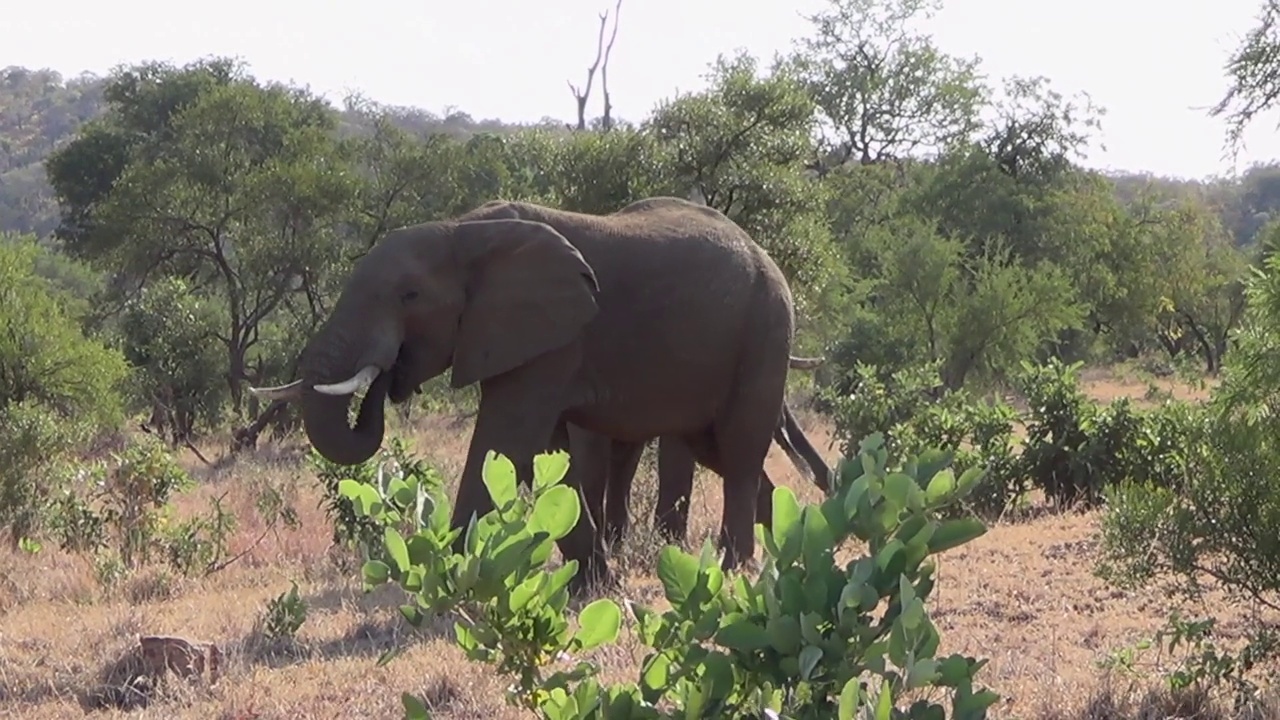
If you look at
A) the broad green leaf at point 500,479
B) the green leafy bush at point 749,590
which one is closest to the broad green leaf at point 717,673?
the green leafy bush at point 749,590

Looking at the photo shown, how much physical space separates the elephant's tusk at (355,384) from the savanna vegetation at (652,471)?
3.40ft

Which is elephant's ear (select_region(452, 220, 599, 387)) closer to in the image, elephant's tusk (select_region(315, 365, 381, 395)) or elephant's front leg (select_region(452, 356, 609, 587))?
elephant's front leg (select_region(452, 356, 609, 587))

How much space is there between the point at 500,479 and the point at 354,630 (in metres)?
4.90

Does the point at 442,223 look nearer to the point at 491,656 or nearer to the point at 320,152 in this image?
the point at 491,656

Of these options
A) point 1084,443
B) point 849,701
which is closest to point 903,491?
point 849,701

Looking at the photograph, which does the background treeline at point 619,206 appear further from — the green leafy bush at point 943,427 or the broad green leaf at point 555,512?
the broad green leaf at point 555,512

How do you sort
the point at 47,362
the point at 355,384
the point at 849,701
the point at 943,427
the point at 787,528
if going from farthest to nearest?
the point at 47,362
the point at 943,427
the point at 355,384
the point at 787,528
the point at 849,701

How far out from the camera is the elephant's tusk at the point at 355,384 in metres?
7.02

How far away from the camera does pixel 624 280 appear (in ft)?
26.5

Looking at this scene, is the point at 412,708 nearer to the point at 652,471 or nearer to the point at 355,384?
the point at 355,384

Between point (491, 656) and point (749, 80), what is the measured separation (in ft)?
43.5

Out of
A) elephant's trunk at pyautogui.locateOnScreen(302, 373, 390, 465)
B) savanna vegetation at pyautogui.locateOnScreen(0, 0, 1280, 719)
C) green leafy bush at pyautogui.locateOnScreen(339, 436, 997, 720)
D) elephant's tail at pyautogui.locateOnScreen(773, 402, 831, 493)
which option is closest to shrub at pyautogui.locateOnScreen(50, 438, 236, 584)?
savanna vegetation at pyautogui.locateOnScreen(0, 0, 1280, 719)

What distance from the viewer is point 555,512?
276 centimetres

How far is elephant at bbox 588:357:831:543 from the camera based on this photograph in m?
9.10
